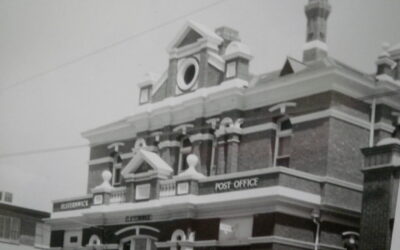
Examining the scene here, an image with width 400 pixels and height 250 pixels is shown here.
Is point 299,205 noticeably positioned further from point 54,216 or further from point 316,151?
point 54,216

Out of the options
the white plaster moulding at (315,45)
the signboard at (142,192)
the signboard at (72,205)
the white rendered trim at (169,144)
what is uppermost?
the white plaster moulding at (315,45)

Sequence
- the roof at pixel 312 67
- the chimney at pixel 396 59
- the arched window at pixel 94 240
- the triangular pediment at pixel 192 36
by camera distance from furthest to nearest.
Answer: the arched window at pixel 94 240 < the triangular pediment at pixel 192 36 < the chimney at pixel 396 59 < the roof at pixel 312 67

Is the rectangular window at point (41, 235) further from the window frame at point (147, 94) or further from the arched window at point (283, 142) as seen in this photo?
the arched window at point (283, 142)

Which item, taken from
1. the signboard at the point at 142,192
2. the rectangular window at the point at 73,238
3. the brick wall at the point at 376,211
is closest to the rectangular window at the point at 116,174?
the rectangular window at the point at 73,238

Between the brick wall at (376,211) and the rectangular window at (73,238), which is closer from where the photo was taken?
the brick wall at (376,211)

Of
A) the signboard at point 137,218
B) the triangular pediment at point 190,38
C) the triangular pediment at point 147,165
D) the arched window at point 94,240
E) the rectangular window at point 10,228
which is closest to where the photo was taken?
the signboard at point 137,218

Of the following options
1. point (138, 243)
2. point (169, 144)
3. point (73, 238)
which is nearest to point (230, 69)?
point (169, 144)

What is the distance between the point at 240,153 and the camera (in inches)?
634

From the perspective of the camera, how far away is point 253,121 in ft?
52.1

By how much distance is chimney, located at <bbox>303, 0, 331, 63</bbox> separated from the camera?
1703 centimetres

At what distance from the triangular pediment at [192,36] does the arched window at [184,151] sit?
2301 mm

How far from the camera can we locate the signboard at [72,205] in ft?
60.5

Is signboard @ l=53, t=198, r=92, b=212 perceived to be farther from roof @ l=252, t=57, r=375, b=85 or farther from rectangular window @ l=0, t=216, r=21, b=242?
rectangular window @ l=0, t=216, r=21, b=242

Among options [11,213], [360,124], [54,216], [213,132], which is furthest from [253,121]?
[11,213]
